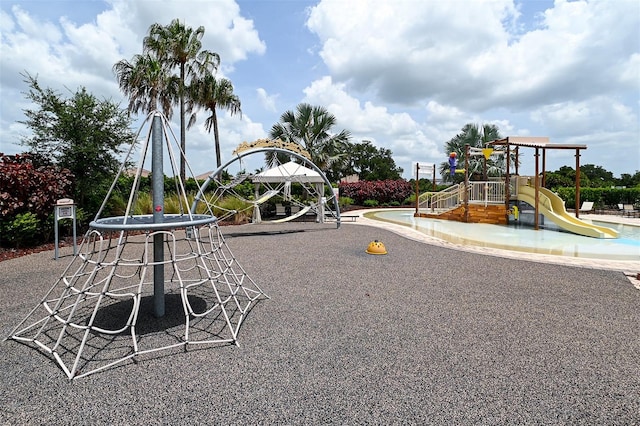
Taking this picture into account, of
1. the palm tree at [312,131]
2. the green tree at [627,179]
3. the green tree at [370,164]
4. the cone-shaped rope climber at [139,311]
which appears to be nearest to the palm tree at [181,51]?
the palm tree at [312,131]

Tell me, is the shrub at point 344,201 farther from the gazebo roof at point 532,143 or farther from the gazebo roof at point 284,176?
the gazebo roof at point 532,143

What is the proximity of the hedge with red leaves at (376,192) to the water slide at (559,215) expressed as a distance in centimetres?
1147

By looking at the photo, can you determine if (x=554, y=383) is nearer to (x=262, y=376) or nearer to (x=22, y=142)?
(x=262, y=376)

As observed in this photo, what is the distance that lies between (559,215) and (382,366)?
12.9 meters

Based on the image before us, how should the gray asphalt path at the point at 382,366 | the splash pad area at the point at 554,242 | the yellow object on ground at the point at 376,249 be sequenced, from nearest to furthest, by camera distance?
the gray asphalt path at the point at 382,366, the yellow object on ground at the point at 376,249, the splash pad area at the point at 554,242

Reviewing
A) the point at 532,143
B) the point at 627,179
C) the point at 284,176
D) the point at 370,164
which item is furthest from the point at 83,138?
the point at 627,179

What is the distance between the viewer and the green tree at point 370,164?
3903cm

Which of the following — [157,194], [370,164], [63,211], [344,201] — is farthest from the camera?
[370,164]

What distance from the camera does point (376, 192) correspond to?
82.6ft

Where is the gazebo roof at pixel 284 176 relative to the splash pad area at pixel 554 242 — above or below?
above

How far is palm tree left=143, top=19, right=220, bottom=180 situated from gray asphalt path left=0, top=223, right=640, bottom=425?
15.3 metres

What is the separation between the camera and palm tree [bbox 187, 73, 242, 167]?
1848 cm

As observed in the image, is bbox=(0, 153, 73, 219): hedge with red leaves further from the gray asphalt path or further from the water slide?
the water slide

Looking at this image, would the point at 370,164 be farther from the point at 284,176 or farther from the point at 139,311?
the point at 139,311
